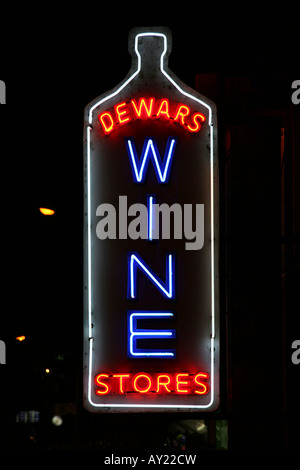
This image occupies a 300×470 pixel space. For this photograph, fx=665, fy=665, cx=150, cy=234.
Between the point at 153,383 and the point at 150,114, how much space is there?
2.48 metres

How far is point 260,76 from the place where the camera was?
737 centimetres

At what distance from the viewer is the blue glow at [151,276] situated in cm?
596

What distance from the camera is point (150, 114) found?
6.28 meters

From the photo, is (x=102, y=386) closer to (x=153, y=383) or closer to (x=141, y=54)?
(x=153, y=383)

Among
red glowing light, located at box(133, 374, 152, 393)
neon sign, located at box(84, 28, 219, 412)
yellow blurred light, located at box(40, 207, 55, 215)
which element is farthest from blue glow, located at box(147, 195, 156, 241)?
yellow blurred light, located at box(40, 207, 55, 215)

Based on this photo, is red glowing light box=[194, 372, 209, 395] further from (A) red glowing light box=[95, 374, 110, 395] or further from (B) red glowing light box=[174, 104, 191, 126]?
(B) red glowing light box=[174, 104, 191, 126]

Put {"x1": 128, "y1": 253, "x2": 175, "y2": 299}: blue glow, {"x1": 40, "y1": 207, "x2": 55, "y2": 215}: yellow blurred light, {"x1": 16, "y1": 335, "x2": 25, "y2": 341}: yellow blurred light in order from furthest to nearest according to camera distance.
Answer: {"x1": 16, "y1": 335, "x2": 25, "y2": 341}: yellow blurred light, {"x1": 40, "y1": 207, "x2": 55, "y2": 215}: yellow blurred light, {"x1": 128, "y1": 253, "x2": 175, "y2": 299}: blue glow

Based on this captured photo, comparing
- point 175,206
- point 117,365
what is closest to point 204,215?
point 175,206

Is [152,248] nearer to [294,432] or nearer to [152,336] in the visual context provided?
[152,336]

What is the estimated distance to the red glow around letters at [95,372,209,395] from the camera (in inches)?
230

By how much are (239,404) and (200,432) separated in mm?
12009

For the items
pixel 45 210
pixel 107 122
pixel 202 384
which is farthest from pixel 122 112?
pixel 45 210

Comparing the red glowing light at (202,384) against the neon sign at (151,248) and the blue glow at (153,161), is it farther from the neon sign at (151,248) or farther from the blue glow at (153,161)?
the blue glow at (153,161)

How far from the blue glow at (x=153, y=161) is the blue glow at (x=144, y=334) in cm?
122
